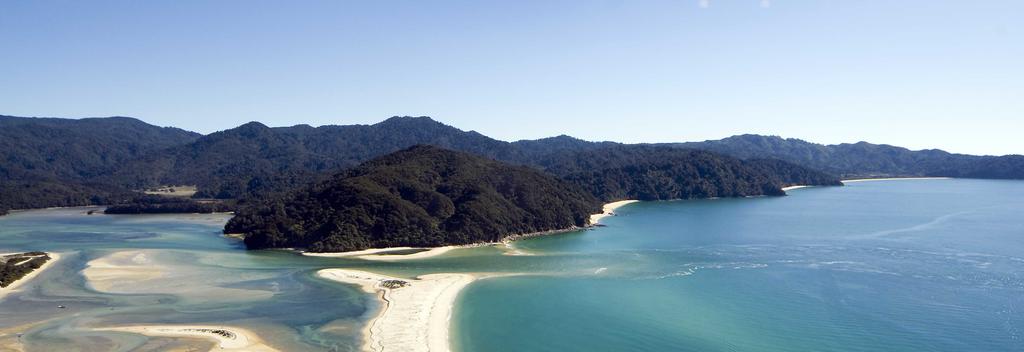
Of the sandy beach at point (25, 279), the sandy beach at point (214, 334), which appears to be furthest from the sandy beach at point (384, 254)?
the sandy beach at point (214, 334)

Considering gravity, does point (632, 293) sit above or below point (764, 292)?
above

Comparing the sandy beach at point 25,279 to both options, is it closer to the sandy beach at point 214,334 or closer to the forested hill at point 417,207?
the sandy beach at point 214,334

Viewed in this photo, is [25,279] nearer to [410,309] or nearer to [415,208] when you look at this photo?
[410,309]

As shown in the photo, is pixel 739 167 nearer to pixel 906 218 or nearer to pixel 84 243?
pixel 906 218

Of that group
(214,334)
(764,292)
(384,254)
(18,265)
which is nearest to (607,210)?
(384,254)

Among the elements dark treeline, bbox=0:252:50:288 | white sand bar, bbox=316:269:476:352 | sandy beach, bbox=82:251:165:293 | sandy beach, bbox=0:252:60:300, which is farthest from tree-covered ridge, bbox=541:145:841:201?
dark treeline, bbox=0:252:50:288

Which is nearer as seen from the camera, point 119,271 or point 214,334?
point 214,334

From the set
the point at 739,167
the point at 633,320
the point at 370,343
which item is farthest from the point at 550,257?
the point at 739,167

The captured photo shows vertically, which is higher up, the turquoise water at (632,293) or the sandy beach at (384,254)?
the sandy beach at (384,254)
